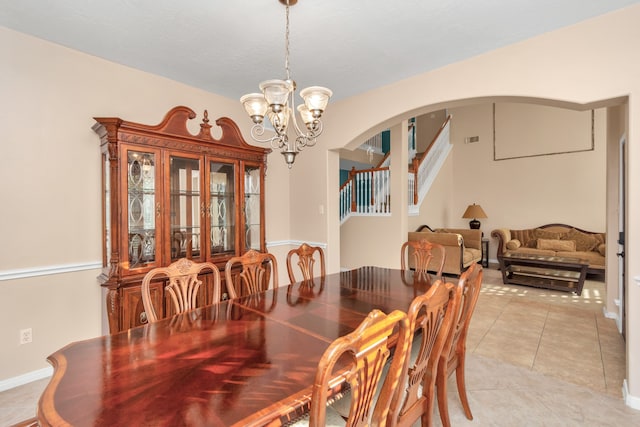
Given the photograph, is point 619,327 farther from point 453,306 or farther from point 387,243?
point 453,306

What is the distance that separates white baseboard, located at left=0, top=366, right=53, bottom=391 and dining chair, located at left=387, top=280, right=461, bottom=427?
276 centimetres

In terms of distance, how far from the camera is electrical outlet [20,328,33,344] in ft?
7.68

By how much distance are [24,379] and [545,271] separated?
6.51m

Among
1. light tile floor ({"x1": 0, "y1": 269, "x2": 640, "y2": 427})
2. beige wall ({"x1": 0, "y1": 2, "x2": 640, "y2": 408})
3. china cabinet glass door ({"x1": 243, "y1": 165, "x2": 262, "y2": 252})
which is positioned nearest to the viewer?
light tile floor ({"x1": 0, "y1": 269, "x2": 640, "y2": 427})

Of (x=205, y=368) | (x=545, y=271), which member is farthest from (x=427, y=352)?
(x=545, y=271)

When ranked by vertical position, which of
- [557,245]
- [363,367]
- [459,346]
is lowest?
[459,346]

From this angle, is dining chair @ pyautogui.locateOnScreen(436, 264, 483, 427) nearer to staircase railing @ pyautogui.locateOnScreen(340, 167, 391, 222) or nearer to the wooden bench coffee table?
staircase railing @ pyautogui.locateOnScreen(340, 167, 391, 222)

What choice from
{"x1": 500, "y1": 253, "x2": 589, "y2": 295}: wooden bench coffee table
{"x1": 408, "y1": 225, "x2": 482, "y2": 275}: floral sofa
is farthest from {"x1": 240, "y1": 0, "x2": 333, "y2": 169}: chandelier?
{"x1": 500, "y1": 253, "x2": 589, "y2": 295}: wooden bench coffee table

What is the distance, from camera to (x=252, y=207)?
3.43 meters

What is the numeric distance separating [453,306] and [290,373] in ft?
2.45

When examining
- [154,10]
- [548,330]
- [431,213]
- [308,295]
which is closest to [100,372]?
[308,295]

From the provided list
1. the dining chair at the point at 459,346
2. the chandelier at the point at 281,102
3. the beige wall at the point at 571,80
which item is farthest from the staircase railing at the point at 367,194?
the chandelier at the point at 281,102

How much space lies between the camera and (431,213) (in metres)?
6.82

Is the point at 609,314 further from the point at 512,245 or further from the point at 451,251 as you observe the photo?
the point at 512,245
